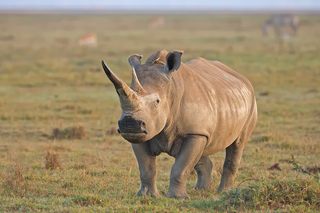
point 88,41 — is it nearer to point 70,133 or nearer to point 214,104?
point 70,133

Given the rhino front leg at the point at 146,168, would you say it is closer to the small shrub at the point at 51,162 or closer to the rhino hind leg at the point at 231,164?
the rhino hind leg at the point at 231,164


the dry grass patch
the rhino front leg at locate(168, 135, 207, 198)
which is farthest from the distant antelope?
the dry grass patch

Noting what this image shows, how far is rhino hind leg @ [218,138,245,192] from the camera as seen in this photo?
8812 mm

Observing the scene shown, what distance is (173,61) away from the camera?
760cm

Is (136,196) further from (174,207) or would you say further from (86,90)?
(86,90)

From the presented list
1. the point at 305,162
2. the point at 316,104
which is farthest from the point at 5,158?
the point at 316,104

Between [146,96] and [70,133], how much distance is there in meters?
6.11

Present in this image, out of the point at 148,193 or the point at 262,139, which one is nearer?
the point at 148,193

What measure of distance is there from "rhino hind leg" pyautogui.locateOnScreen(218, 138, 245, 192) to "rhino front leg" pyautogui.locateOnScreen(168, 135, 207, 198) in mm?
1123

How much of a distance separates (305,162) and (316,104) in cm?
635

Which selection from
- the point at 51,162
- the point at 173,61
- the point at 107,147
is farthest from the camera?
the point at 107,147

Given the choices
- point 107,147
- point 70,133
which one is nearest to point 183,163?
point 107,147

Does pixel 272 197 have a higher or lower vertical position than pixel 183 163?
lower

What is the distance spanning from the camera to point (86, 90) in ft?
65.0
